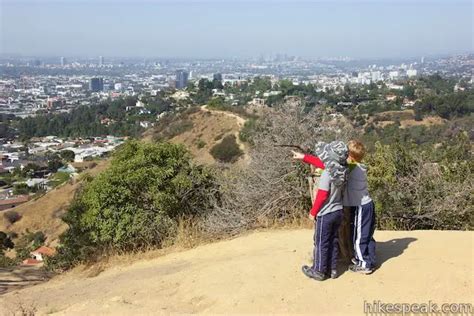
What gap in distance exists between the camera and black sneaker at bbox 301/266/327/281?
470 centimetres

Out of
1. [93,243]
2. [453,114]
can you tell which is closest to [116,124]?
[453,114]

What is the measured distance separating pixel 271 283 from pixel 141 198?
370 cm

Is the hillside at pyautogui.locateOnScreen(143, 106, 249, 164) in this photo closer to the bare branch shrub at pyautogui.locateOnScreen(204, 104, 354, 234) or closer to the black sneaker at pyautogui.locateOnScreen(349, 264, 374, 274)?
the bare branch shrub at pyautogui.locateOnScreen(204, 104, 354, 234)

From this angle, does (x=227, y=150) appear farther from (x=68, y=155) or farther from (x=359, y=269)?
(x=68, y=155)

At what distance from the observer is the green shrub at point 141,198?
771 centimetres

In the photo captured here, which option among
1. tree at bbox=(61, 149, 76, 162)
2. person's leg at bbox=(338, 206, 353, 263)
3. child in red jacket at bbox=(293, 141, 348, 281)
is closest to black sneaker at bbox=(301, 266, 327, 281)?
child in red jacket at bbox=(293, 141, 348, 281)

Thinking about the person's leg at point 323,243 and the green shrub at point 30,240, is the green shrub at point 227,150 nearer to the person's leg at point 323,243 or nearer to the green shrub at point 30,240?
the green shrub at point 30,240

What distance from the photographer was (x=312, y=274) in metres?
4.76

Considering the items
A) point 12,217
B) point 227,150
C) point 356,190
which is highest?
point 356,190

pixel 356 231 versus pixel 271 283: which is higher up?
pixel 356 231

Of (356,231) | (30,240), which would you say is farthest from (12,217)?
(356,231)

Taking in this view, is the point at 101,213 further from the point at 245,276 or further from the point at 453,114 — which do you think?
the point at 453,114

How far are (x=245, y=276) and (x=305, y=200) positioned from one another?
275 cm

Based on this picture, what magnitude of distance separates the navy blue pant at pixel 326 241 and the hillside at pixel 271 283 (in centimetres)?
16
